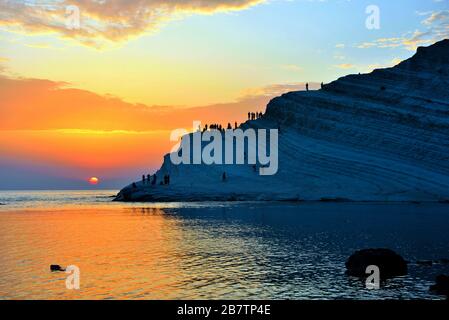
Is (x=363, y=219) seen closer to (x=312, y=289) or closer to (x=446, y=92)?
(x=312, y=289)

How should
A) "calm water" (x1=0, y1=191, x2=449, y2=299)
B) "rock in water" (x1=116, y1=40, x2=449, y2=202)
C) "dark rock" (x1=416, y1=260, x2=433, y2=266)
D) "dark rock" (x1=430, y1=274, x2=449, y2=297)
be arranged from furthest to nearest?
"rock in water" (x1=116, y1=40, x2=449, y2=202)
"dark rock" (x1=416, y1=260, x2=433, y2=266)
"calm water" (x1=0, y1=191, x2=449, y2=299)
"dark rock" (x1=430, y1=274, x2=449, y2=297)

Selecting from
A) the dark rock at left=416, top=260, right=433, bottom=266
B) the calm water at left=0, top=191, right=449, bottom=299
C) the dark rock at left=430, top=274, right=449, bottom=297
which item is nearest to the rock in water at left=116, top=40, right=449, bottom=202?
the calm water at left=0, top=191, right=449, bottom=299

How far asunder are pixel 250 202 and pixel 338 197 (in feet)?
48.9

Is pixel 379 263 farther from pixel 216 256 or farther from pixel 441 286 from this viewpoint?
pixel 216 256

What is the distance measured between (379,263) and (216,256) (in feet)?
33.7

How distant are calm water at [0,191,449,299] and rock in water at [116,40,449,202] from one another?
3305 centimetres

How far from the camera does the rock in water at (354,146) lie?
295ft

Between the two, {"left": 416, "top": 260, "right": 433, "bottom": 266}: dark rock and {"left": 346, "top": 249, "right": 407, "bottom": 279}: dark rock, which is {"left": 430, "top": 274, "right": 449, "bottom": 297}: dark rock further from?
{"left": 416, "top": 260, "right": 433, "bottom": 266}: dark rock

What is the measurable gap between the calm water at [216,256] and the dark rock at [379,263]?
776mm

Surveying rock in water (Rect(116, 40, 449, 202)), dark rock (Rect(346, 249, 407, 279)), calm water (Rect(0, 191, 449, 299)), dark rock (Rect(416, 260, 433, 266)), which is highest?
rock in water (Rect(116, 40, 449, 202))

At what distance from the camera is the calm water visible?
→ 74.4 ft

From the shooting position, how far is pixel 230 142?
106500mm

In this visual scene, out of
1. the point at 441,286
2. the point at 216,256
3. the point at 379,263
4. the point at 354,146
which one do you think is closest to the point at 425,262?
the point at 379,263

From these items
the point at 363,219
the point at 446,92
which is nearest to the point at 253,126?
the point at 446,92
